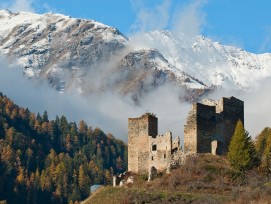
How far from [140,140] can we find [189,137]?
598 cm

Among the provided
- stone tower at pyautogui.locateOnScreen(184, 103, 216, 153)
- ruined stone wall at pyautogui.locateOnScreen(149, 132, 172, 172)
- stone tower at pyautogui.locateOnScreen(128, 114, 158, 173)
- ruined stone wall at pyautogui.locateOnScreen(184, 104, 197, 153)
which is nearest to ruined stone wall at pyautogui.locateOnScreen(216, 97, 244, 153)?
stone tower at pyautogui.locateOnScreen(184, 103, 216, 153)

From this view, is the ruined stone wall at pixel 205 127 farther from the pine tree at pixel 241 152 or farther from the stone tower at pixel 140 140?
the stone tower at pixel 140 140

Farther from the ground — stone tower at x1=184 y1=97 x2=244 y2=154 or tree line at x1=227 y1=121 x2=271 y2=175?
stone tower at x1=184 y1=97 x2=244 y2=154

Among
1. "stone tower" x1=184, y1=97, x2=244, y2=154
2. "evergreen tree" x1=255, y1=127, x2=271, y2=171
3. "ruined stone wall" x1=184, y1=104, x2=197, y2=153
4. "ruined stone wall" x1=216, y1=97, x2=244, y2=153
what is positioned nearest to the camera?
"evergreen tree" x1=255, y1=127, x2=271, y2=171

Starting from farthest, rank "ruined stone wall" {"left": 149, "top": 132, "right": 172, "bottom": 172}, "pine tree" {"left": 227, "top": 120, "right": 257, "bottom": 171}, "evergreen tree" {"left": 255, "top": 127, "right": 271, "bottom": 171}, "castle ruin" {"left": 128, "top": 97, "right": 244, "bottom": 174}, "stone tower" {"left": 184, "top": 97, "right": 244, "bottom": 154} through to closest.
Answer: "ruined stone wall" {"left": 149, "top": 132, "right": 172, "bottom": 172} < "castle ruin" {"left": 128, "top": 97, "right": 244, "bottom": 174} < "stone tower" {"left": 184, "top": 97, "right": 244, "bottom": 154} < "evergreen tree" {"left": 255, "top": 127, "right": 271, "bottom": 171} < "pine tree" {"left": 227, "top": 120, "right": 257, "bottom": 171}

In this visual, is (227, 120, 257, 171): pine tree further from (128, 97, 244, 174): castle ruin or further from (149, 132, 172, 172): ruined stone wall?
(149, 132, 172, 172): ruined stone wall

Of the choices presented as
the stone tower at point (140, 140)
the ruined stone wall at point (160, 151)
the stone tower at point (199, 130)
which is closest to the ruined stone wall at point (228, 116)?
the stone tower at point (199, 130)

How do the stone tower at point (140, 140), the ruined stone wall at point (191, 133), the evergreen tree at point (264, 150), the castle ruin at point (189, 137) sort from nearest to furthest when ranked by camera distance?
the evergreen tree at point (264, 150) < the ruined stone wall at point (191, 133) < the castle ruin at point (189, 137) < the stone tower at point (140, 140)

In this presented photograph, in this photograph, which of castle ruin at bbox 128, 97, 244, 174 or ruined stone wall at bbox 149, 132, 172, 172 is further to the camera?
ruined stone wall at bbox 149, 132, 172, 172

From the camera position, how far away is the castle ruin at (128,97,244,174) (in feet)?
252

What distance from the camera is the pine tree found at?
73.4 m

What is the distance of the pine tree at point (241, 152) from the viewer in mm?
73375

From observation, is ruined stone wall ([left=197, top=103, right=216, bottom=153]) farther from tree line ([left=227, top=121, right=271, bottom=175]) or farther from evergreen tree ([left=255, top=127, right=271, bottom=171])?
evergreen tree ([left=255, top=127, right=271, bottom=171])

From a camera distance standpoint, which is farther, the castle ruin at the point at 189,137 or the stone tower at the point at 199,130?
the castle ruin at the point at 189,137
